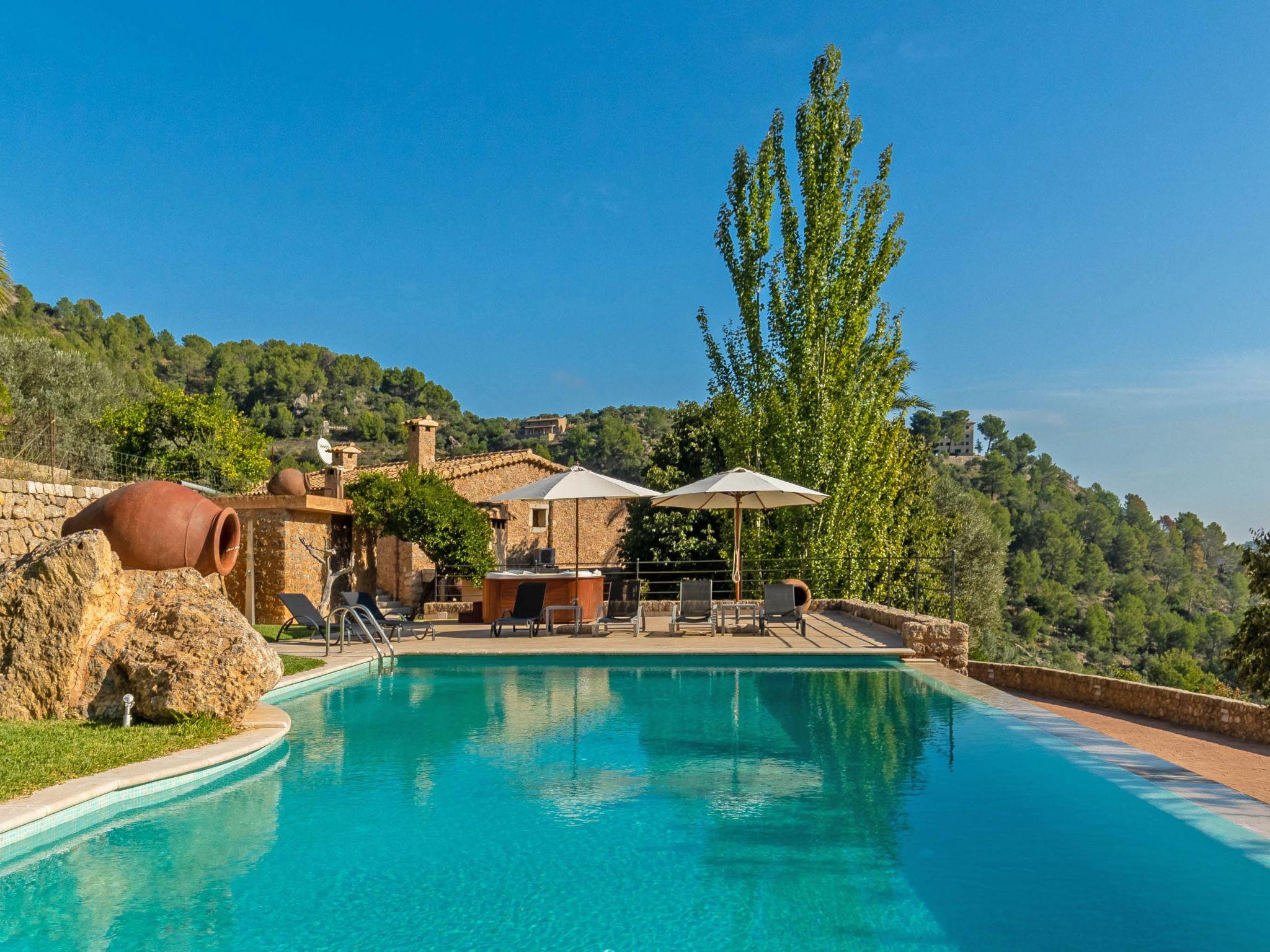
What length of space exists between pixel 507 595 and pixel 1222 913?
11.6 m

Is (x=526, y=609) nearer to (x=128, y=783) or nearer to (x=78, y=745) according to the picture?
(x=78, y=745)

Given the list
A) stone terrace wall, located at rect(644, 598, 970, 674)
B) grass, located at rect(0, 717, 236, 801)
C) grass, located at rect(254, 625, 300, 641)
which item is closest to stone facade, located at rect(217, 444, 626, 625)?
grass, located at rect(254, 625, 300, 641)

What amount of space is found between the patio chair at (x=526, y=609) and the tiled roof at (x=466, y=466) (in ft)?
36.5

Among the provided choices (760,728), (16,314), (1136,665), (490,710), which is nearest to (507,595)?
(490,710)

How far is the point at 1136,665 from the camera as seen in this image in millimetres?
54469

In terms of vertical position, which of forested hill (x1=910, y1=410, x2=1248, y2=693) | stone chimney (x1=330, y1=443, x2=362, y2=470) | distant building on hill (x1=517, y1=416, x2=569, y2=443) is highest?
distant building on hill (x1=517, y1=416, x2=569, y2=443)

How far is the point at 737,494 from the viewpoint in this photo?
13773 millimetres

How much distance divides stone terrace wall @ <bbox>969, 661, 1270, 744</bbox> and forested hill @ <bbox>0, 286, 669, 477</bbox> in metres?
40.1

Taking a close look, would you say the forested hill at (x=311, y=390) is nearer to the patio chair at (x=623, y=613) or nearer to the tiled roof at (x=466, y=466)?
the tiled roof at (x=466, y=466)

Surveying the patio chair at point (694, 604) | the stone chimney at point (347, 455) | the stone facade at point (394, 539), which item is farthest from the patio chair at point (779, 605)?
the stone chimney at point (347, 455)

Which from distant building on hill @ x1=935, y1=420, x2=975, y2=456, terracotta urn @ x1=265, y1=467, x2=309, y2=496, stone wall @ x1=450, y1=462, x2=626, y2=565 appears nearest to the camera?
terracotta urn @ x1=265, y1=467, x2=309, y2=496

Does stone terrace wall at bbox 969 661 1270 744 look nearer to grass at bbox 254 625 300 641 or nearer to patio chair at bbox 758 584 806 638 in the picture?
patio chair at bbox 758 584 806 638

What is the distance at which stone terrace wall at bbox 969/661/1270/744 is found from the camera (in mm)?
8539

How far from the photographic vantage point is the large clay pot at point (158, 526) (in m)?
6.89
